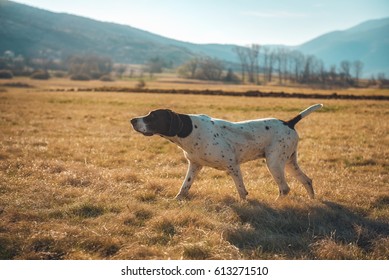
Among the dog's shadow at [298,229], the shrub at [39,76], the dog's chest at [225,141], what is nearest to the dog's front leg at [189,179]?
the dog's chest at [225,141]

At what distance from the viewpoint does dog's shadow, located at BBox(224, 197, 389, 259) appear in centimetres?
618

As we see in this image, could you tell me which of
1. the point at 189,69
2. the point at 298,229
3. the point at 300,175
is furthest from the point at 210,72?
the point at 298,229

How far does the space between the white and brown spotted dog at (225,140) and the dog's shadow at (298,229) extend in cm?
94

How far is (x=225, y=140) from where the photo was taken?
8.48 meters

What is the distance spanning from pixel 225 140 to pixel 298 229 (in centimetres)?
246

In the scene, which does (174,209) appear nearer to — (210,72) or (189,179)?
(189,179)

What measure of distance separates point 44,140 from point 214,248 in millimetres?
13361

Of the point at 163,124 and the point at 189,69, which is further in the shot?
the point at 189,69

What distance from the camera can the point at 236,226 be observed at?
272 inches

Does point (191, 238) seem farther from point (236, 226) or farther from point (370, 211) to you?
point (370, 211)

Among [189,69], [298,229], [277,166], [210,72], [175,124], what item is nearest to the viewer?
[298,229]

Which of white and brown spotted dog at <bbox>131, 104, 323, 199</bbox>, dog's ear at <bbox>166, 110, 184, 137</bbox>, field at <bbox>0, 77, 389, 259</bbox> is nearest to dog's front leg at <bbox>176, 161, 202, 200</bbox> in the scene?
white and brown spotted dog at <bbox>131, 104, 323, 199</bbox>

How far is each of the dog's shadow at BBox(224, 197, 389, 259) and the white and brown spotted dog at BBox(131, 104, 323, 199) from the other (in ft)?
3.08

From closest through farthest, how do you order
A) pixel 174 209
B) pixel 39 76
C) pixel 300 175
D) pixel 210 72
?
1. pixel 174 209
2. pixel 300 175
3. pixel 39 76
4. pixel 210 72
